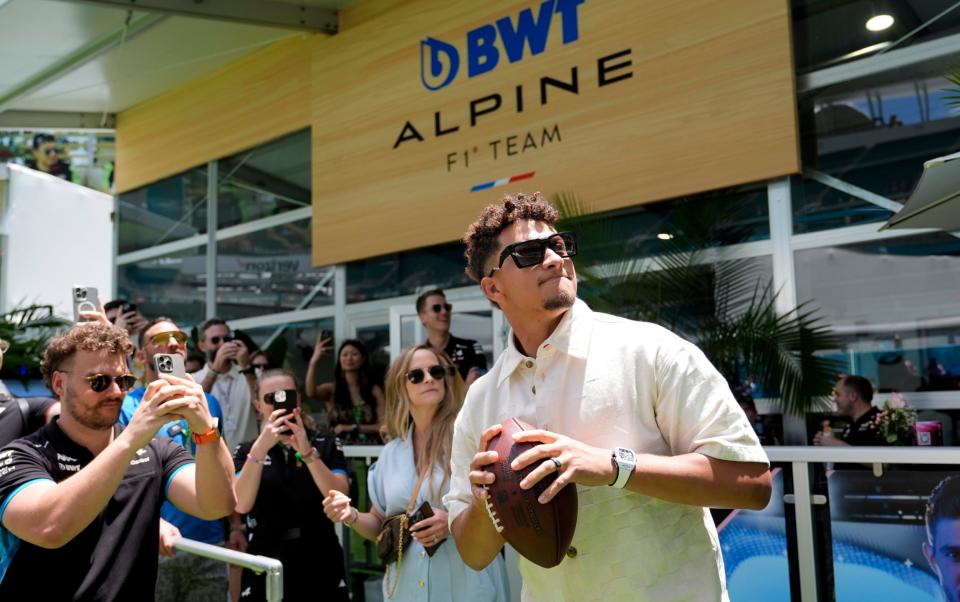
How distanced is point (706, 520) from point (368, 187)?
294 inches

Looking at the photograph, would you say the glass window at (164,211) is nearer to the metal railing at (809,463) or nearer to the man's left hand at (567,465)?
the metal railing at (809,463)

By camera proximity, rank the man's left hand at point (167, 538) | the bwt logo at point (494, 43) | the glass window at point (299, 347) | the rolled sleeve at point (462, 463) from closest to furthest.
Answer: the rolled sleeve at point (462, 463) → the man's left hand at point (167, 538) → the bwt logo at point (494, 43) → the glass window at point (299, 347)

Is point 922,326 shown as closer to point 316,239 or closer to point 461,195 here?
point 461,195

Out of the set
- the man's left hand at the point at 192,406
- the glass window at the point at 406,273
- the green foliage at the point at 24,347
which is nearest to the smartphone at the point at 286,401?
the man's left hand at the point at 192,406

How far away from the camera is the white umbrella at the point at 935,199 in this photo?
15.2 ft

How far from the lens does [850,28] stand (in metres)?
6.85

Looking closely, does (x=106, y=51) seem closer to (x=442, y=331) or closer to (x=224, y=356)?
(x=224, y=356)

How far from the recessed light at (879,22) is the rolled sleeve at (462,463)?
539 cm

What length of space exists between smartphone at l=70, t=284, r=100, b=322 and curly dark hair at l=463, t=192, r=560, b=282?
2.48 m

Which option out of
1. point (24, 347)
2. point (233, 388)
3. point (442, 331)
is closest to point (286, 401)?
point (442, 331)

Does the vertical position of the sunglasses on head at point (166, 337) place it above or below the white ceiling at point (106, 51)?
below

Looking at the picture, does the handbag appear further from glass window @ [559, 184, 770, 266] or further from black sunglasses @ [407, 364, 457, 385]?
glass window @ [559, 184, 770, 266]

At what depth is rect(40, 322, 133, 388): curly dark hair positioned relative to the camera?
3186mm

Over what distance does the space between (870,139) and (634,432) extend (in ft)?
17.1
